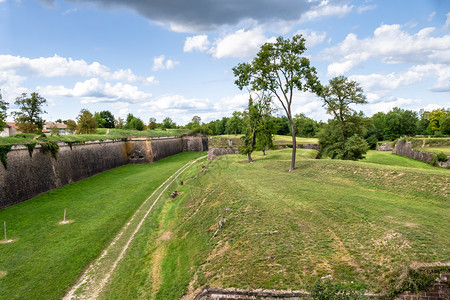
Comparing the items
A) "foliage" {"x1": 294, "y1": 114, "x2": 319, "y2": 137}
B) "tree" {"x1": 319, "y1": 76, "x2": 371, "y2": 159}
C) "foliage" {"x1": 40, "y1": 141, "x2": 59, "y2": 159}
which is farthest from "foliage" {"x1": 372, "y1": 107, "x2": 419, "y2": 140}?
"foliage" {"x1": 40, "y1": 141, "x2": 59, "y2": 159}

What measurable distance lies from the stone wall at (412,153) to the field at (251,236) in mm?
21019

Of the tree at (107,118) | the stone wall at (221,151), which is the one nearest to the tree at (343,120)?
the stone wall at (221,151)

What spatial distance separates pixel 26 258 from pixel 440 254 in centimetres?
1797

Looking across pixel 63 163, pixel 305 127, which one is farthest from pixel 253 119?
pixel 305 127

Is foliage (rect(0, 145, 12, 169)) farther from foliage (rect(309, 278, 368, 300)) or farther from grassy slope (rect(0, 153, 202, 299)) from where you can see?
foliage (rect(309, 278, 368, 300))

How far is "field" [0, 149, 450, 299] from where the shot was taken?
8.52 m

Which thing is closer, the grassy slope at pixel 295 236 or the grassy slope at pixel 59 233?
the grassy slope at pixel 295 236

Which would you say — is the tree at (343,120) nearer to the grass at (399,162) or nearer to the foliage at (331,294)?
the grass at (399,162)

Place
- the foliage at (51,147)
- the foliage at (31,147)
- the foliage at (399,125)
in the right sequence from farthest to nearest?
1. the foliage at (399,125)
2. the foliage at (51,147)
3. the foliage at (31,147)

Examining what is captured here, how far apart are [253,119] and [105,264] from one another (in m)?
24.4

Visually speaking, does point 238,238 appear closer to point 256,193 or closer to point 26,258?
point 256,193

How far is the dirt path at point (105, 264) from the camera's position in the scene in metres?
10.7

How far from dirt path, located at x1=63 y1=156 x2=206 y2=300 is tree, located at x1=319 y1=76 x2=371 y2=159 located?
2540 cm

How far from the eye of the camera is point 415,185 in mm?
16234
